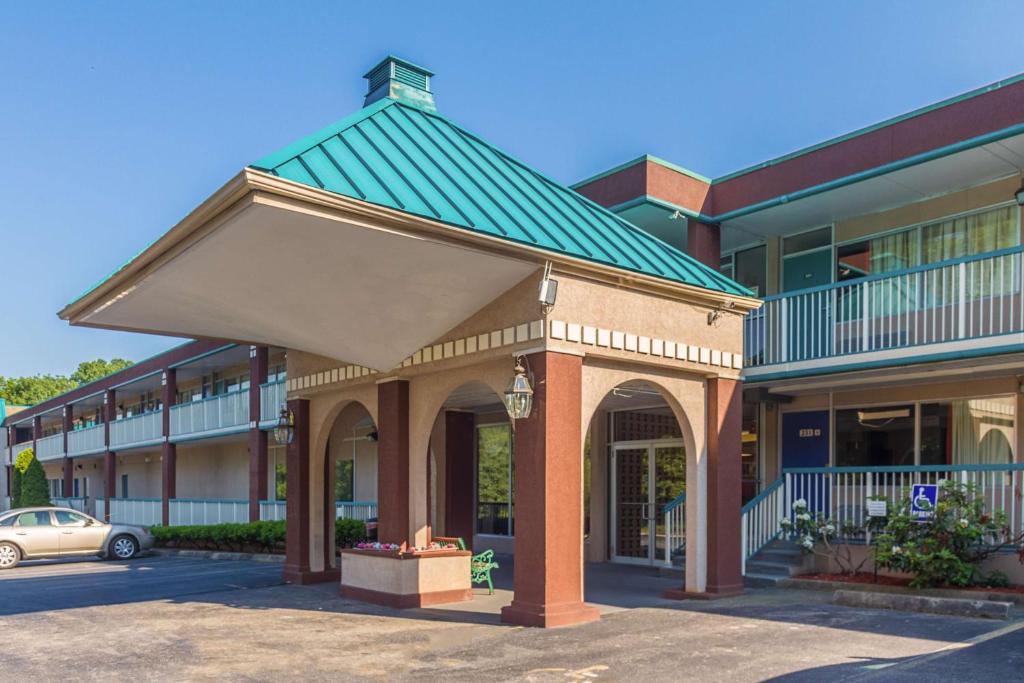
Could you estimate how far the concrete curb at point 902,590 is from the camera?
1050cm

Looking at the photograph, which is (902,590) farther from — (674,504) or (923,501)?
(674,504)

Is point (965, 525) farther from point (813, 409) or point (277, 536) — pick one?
point (277, 536)

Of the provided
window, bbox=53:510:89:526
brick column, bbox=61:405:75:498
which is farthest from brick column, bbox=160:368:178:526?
brick column, bbox=61:405:75:498

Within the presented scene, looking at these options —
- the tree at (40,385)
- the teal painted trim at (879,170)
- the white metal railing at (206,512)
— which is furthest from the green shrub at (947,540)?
the tree at (40,385)

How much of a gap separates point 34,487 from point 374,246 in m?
38.1

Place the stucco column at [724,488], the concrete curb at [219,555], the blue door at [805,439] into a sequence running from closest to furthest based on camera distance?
the stucco column at [724,488], the blue door at [805,439], the concrete curb at [219,555]

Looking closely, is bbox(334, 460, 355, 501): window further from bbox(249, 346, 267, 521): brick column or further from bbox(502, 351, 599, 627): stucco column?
bbox(502, 351, 599, 627): stucco column

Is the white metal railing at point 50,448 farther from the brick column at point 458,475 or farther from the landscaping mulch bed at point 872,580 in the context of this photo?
the landscaping mulch bed at point 872,580

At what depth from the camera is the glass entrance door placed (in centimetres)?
1669

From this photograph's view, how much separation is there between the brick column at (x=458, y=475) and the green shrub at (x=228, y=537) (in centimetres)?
417

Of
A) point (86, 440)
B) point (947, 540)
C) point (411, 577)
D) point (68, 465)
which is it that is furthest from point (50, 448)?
point (947, 540)

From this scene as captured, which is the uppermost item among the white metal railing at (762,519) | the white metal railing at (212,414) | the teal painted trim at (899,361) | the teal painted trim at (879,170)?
the teal painted trim at (879,170)

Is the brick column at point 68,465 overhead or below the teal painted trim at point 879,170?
below

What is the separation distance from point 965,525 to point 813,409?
514cm
